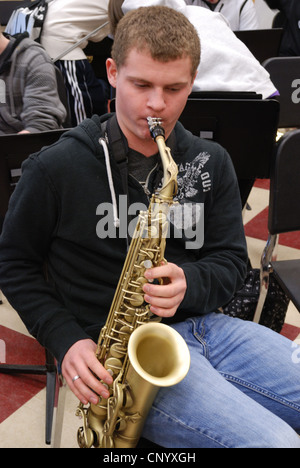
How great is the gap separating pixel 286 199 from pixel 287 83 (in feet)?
4.01

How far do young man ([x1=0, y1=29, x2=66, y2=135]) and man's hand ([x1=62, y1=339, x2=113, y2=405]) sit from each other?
1371 millimetres

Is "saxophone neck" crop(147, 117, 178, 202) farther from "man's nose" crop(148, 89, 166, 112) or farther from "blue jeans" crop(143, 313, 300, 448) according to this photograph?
"blue jeans" crop(143, 313, 300, 448)

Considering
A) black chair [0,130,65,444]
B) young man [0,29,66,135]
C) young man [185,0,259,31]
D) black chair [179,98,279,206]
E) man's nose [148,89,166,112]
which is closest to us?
man's nose [148,89,166,112]

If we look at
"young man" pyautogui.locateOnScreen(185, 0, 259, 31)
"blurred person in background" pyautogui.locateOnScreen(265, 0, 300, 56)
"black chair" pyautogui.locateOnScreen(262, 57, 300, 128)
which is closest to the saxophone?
"black chair" pyautogui.locateOnScreen(262, 57, 300, 128)

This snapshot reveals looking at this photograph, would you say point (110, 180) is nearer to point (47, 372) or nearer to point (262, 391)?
point (262, 391)

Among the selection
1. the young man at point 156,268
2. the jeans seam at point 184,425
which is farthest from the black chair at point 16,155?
the jeans seam at point 184,425

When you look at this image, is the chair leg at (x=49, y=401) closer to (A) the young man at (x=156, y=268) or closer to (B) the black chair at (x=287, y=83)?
(A) the young man at (x=156, y=268)

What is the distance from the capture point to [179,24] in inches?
49.1

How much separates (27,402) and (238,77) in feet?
5.43

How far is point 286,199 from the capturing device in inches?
74.2

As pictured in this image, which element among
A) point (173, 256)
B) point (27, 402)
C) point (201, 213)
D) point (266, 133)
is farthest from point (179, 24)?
point (27, 402)

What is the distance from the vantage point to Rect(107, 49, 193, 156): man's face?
4.00 ft

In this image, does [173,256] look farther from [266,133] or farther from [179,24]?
[266,133]
